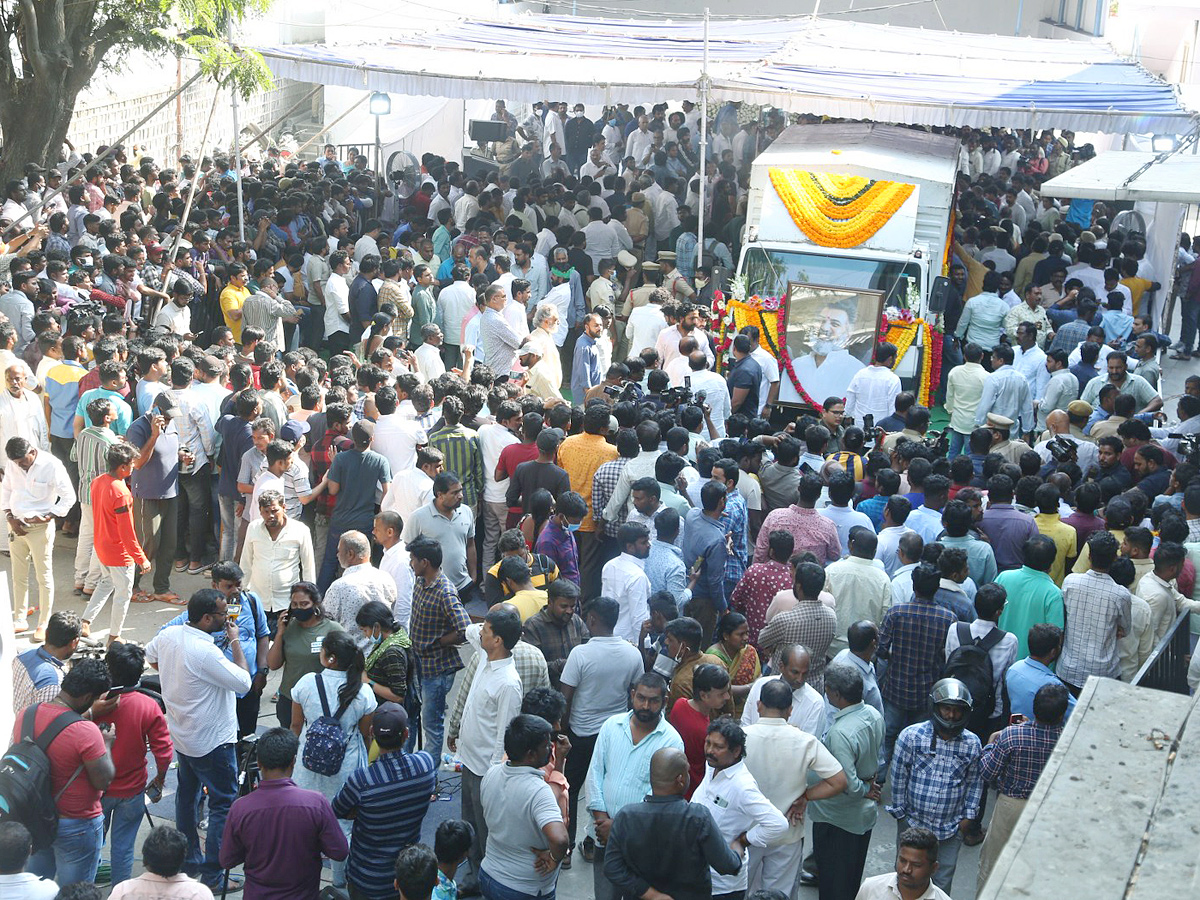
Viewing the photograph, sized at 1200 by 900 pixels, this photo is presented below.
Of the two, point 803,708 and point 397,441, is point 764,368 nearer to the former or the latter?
point 397,441

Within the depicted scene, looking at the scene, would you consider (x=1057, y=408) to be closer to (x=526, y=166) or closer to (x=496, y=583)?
(x=496, y=583)

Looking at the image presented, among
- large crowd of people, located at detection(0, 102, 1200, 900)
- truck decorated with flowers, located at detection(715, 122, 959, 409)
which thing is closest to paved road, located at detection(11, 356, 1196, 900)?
large crowd of people, located at detection(0, 102, 1200, 900)

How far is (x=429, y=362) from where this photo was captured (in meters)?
11.6

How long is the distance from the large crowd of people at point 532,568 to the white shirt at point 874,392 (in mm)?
59

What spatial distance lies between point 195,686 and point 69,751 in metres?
0.82

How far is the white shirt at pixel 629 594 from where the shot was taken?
7.30 metres

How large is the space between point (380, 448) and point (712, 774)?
467cm

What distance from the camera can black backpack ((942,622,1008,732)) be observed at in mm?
6902

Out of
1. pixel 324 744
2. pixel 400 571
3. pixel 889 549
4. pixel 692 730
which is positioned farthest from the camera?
pixel 889 549

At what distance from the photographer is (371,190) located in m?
18.8

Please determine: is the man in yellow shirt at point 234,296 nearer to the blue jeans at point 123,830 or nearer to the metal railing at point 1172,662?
the blue jeans at point 123,830

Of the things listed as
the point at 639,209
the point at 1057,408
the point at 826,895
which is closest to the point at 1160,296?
the point at 1057,408

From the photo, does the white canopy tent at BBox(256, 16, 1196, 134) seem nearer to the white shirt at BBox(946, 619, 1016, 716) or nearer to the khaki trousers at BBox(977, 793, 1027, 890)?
the white shirt at BBox(946, 619, 1016, 716)

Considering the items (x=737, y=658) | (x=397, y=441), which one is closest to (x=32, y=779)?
(x=737, y=658)
